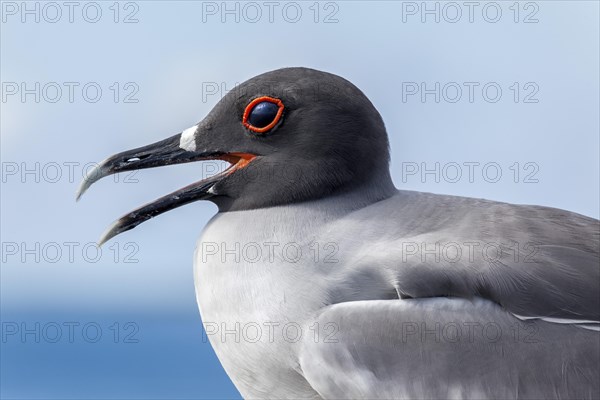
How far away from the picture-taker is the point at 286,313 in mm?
4113

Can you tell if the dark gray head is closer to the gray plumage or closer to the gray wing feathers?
the gray plumage

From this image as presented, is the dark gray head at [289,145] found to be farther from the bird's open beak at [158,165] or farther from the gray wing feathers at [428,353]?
the gray wing feathers at [428,353]

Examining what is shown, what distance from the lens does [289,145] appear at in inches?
179

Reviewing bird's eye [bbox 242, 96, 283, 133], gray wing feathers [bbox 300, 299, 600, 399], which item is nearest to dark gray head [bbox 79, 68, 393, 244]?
bird's eye [bbox 242, 96, 283, 133]

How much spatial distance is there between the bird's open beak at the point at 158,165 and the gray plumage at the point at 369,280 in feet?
0.49

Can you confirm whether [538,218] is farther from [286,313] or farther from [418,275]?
[286,313]

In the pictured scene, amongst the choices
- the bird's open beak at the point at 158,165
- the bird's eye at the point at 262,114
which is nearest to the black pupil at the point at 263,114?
the bird's eye at the point at 262,114

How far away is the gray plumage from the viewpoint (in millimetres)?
4031

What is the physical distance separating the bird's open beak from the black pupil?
0.16m

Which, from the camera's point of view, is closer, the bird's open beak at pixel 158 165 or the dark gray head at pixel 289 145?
the dark gray head at pixel 289 145

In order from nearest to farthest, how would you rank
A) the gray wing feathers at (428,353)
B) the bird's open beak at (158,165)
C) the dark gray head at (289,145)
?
the gray wing feathers at (428,353) → the dark gray head at (289,145) → the bird's open beak at (158,165)

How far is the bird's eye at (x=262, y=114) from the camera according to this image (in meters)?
4.52

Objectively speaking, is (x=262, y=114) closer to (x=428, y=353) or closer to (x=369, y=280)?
(x=369, y=280)

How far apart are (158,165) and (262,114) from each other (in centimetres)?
57
